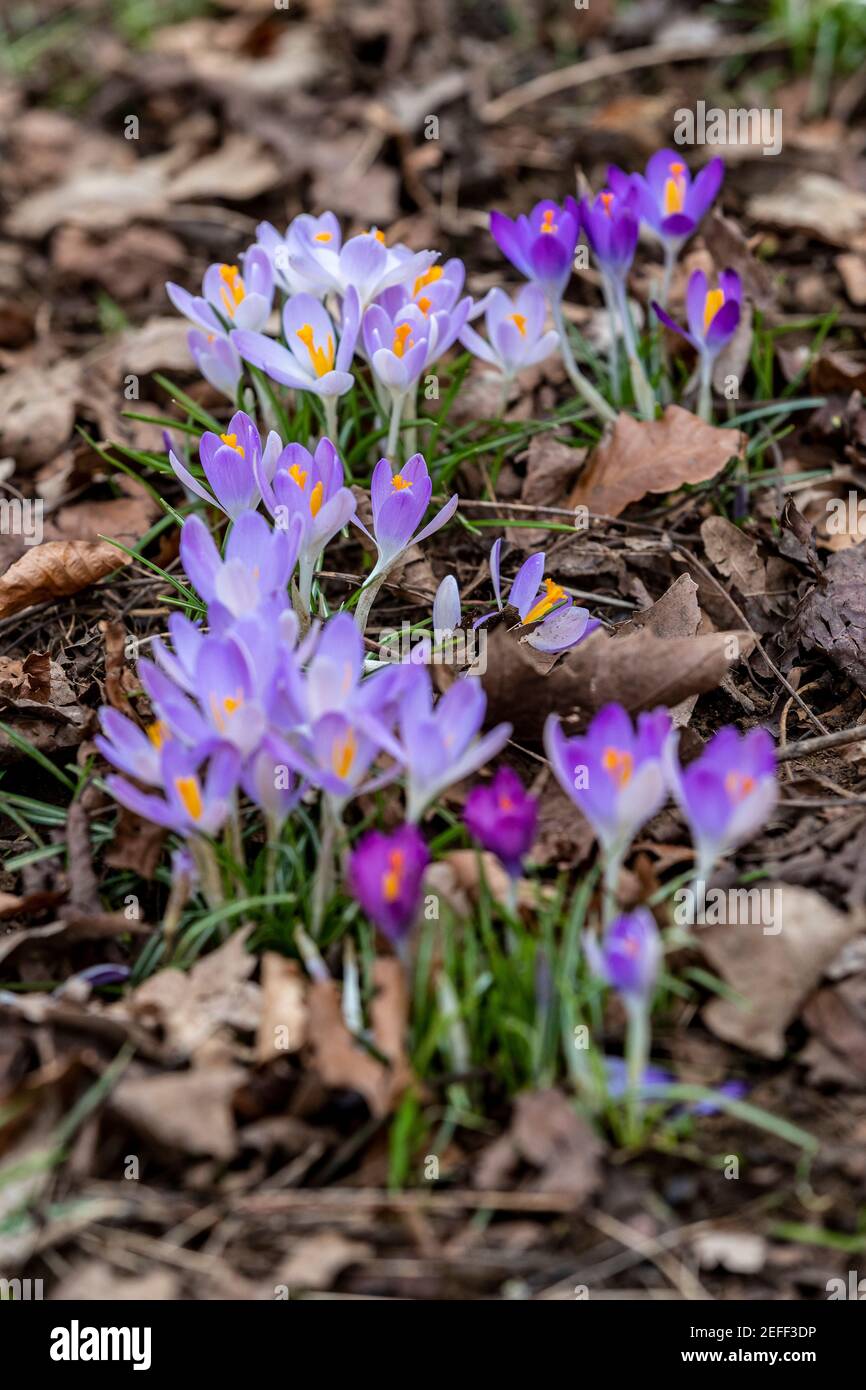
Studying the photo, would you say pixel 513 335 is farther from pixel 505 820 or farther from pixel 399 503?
pixel 505 820

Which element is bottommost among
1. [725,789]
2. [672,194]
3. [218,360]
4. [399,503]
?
[725,789]

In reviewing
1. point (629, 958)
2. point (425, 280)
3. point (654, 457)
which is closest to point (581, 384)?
point (654, 457)

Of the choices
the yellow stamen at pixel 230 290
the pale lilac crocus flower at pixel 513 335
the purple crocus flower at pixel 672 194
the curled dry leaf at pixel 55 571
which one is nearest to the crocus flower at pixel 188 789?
the curled dry leaf at pixel 55 571

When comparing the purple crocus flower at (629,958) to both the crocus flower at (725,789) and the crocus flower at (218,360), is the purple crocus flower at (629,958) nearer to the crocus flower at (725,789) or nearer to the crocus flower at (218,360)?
the crocus flower at (725,789)

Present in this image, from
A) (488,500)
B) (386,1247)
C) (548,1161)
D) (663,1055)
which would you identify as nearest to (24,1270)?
(386,1247)

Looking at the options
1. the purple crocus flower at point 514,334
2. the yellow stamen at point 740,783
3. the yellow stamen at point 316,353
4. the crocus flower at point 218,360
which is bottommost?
the yellow stamen at point 740,783
